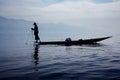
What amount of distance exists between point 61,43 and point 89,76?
30386mm

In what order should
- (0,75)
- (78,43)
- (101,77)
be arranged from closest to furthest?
(101,77) → (0,75) → (78,43)

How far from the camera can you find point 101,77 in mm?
10547

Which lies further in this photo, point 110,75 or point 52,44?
point 52,44

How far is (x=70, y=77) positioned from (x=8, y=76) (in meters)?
3.80

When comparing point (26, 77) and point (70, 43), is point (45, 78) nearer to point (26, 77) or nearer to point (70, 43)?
point (26, 77)

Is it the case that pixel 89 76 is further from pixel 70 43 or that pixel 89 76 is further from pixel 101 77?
pixel 70 43

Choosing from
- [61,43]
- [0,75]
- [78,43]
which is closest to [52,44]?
[61,43]

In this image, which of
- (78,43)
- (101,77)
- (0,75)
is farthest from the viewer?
(78,43)

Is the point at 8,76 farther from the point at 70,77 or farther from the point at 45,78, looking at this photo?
the point at 70,77

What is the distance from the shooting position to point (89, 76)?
10867mm

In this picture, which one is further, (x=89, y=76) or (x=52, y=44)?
(x=52, y=44)

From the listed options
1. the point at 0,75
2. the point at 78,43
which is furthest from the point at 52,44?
the point at 0,75

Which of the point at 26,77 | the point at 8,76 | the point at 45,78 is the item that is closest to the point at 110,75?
the point at 45,78

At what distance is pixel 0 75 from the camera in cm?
1141
